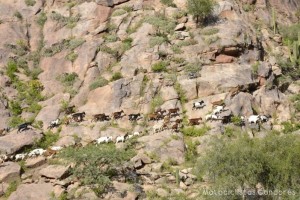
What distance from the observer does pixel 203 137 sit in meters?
27.9

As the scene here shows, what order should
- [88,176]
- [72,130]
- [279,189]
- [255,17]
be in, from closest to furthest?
[279,189] < [88,176] < [72,130] < [255,17]

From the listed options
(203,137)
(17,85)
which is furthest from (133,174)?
(17,85)

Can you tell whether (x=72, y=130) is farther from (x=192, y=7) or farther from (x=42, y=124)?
(x=192, y=7)

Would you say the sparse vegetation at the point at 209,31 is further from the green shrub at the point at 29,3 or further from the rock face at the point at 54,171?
the green shrub at the point at 29,3

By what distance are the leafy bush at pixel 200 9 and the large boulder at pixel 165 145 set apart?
13539 mm

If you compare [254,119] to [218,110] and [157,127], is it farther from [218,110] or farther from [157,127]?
[157,127]

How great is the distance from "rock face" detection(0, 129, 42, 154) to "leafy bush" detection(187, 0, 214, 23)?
665 inches

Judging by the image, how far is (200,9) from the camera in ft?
123

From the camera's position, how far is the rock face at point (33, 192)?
23.2 meters

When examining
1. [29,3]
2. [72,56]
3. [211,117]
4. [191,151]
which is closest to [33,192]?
[191,151]

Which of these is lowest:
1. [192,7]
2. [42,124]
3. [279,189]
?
[42,124]

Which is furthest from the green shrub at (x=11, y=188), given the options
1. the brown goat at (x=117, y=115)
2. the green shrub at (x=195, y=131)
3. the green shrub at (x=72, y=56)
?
the green shrub at (x=72, y=56)

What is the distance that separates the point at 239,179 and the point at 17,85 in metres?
22.0

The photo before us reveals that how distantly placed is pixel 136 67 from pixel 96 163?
12364 millimetres
